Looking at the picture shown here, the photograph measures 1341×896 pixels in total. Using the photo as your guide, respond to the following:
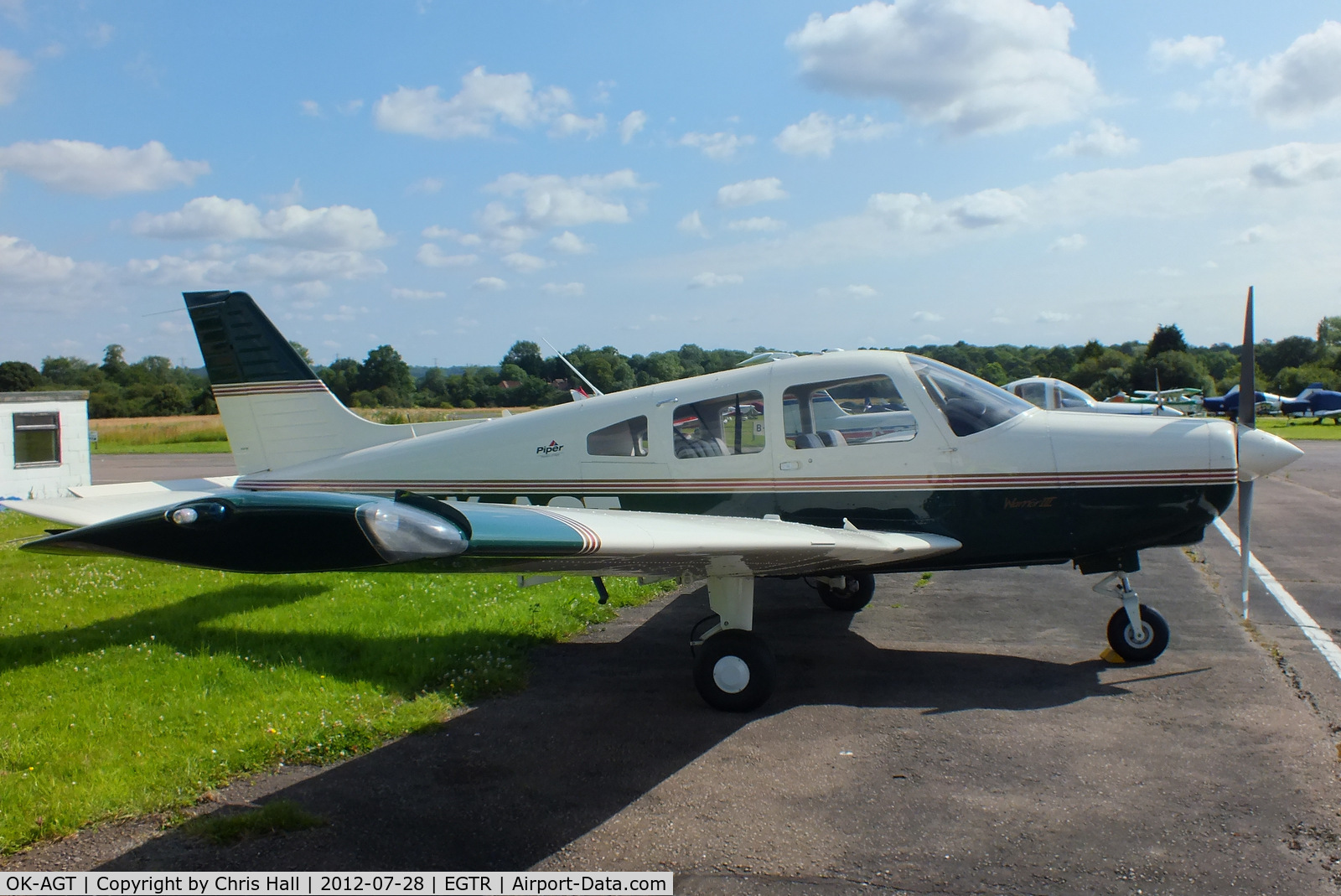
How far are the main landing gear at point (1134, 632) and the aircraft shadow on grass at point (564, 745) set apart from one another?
0.23 meters

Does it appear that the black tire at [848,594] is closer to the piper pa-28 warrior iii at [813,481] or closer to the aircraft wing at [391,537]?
the piper pa-28 warrior iii at [813,481]

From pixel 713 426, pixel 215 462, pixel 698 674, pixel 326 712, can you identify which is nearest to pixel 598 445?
pixel 713 426

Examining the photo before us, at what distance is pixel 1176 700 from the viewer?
17.5 ft

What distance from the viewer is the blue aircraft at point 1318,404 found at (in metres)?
46.4

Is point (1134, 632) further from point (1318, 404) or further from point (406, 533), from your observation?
point (1318, 404)

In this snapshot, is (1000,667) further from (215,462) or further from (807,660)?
(215,462)

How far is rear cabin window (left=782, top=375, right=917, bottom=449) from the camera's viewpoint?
20.2 ft

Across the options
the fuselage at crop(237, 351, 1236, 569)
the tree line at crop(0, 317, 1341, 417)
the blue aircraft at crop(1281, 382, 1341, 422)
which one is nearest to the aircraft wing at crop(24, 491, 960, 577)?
the fuselage at crop(237, 351, 1236, 569)

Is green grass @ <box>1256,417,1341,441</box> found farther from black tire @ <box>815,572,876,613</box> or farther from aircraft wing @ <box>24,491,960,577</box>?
aircraft wing @ <box>24,491,960,577</box>

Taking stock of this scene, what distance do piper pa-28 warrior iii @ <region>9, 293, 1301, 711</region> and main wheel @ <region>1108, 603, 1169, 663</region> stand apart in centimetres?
1

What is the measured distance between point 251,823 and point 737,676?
2.82 meters

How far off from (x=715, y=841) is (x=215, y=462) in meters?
29.4

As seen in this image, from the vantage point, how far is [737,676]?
5344 mm

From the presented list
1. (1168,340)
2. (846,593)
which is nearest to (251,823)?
(846,593)
